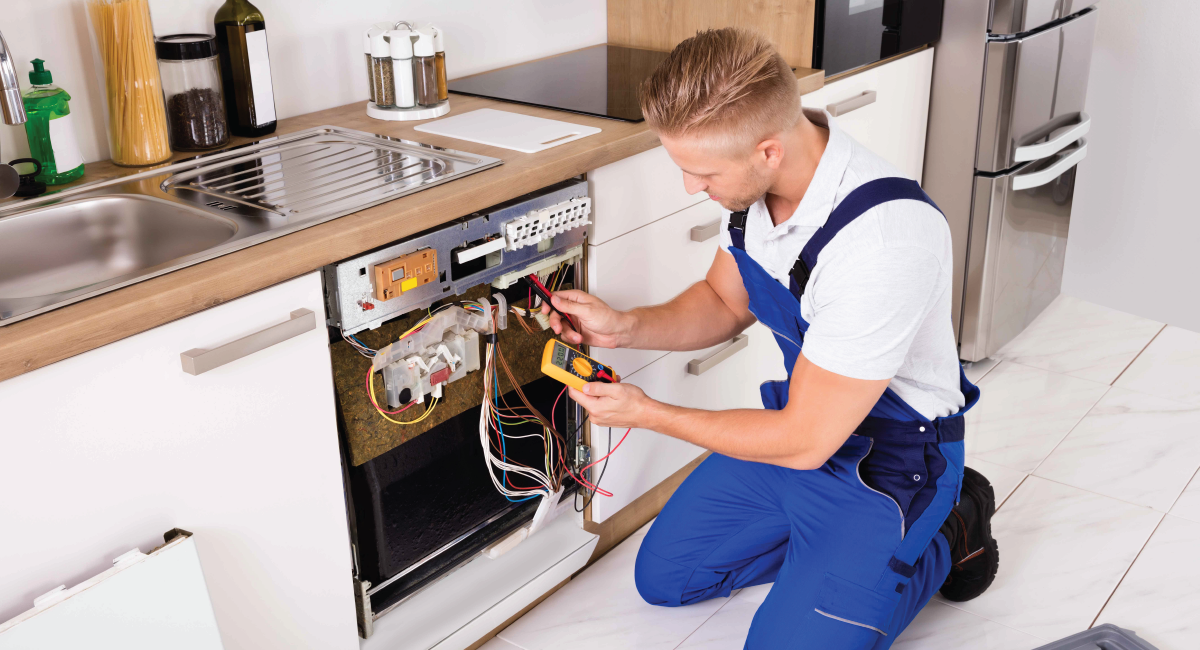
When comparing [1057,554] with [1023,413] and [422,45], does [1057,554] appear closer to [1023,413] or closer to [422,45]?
[1023,413]

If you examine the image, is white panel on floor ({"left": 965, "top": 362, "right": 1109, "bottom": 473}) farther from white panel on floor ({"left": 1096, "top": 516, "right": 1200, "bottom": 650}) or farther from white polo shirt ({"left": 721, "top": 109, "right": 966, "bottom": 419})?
white polo shirt ({"left": 721, "top": 109, "right": 966, "bottom": 419})

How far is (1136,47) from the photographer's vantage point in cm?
300

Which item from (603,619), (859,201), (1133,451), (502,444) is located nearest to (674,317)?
(502,444)

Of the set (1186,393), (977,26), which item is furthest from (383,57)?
(1186,393)

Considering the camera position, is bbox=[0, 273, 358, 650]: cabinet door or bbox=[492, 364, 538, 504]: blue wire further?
bbox=[492, 364, 538, 504]: blue wire

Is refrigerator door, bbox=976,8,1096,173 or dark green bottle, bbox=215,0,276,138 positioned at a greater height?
dark green bottle, bbox=215,0,276,138

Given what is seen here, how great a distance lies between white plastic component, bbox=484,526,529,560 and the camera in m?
1.81

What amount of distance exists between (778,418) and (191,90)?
3.44 feet

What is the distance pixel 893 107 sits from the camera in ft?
8.04

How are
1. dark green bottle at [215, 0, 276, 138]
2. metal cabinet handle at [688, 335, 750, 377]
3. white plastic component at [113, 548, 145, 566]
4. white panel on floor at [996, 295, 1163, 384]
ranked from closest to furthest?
white plastic component at [113, 548, 145, 566], dark green bottle at [215, 0, 276, 138], metal cabinet handle at [688, 335, 750, 377], white panel on floor at [996, 295, 1163, 384]

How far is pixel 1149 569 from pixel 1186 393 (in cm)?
89

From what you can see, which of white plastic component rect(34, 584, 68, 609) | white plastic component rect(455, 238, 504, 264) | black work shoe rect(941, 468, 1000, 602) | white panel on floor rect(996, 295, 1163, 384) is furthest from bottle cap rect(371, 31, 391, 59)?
white panel on floor rect(996, 295, 1163, 384)

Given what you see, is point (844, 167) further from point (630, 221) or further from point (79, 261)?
point (79, 261)

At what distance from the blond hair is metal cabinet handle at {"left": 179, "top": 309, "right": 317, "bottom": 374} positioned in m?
0.54
